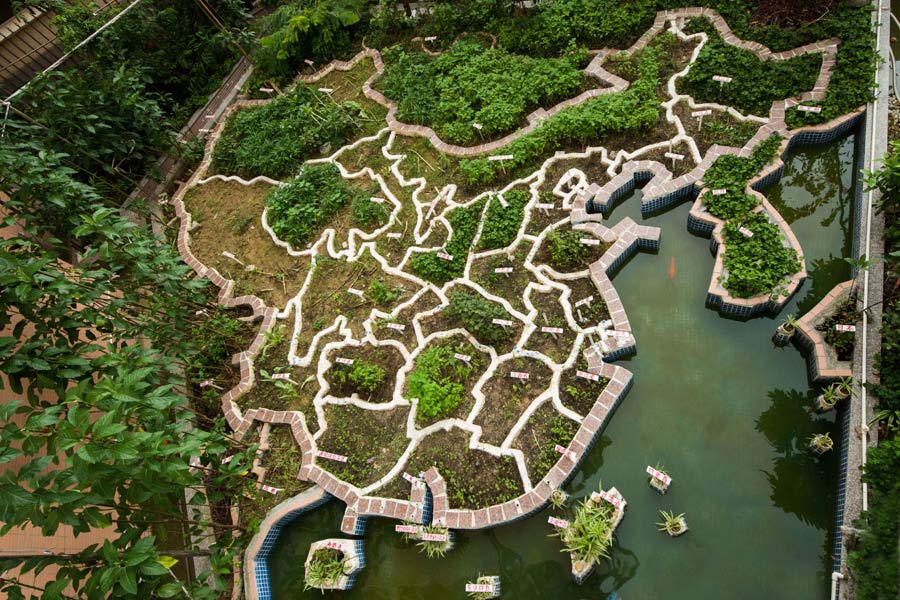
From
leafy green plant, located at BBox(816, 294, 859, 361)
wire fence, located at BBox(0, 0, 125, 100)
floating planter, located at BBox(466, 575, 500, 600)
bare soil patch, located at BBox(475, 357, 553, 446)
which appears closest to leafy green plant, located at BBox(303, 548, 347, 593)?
floating planter, located at BBox(466, 575, 500, 600)

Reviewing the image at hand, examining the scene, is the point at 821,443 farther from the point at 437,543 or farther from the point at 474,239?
the point at 474,239

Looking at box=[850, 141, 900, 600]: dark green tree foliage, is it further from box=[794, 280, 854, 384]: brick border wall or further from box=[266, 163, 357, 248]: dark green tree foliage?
box=[266, 163, 357, 248]: dark green tree foliage

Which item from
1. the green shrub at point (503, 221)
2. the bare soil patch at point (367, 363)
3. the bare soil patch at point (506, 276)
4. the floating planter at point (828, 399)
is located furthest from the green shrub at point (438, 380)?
the floating planter at point (828, 399)

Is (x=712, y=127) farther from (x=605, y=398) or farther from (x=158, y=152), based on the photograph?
(x=158, y=152)

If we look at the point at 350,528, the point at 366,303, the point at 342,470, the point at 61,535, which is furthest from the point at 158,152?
the point at 350,528

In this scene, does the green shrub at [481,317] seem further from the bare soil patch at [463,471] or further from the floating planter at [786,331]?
the floating planter at [786,331]

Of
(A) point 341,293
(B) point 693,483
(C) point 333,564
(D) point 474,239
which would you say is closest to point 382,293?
(A) point 341,293
